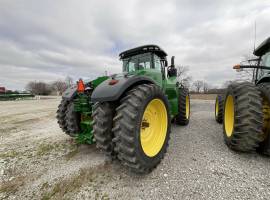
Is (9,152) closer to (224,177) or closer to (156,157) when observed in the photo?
(156,157)

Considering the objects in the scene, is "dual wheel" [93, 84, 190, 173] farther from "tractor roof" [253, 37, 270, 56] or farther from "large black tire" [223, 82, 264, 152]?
"tractor roof" [253, 37, 270, 56]

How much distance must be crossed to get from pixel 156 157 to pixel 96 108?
1266mm

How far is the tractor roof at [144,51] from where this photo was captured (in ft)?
13.6

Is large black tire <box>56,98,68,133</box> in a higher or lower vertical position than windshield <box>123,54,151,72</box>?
lower

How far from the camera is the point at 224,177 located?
2334 millimetres

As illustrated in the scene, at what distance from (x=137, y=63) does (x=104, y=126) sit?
2.56 metres

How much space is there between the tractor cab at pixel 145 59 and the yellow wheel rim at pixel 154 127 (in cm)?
136

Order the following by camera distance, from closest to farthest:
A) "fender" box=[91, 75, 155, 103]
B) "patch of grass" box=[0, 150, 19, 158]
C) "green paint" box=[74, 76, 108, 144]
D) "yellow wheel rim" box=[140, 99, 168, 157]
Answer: "fender" box=[91, 75, 155, 103], "yellow wheel rim" box=[140, 99, 168, 157], "green paint" box=[74, 76, 108, 144], "patch of grass" box=[0, 150, 19, 158]

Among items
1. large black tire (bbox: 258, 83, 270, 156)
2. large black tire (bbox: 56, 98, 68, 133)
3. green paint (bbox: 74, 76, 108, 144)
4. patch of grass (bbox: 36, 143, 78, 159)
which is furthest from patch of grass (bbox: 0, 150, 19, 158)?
large black tire (bbox: 258, 83, 270, 156)

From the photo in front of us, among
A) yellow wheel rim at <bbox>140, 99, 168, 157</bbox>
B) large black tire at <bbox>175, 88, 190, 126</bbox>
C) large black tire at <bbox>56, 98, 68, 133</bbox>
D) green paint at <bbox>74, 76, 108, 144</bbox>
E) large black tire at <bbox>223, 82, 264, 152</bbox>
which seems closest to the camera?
large black tire at <bbox>223, 82, 264, 152</bbox>

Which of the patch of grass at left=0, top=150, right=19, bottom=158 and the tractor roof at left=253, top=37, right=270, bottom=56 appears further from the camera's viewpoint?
the tractor roof at left=253, top=37, right=270, bottom=56

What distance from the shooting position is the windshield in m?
4.28

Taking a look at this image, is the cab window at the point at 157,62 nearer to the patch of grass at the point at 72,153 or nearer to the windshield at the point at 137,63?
the windshield at the point at 137,63

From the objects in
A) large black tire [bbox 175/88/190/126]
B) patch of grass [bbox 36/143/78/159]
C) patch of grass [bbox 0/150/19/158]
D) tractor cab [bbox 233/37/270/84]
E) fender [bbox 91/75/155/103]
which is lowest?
patch of grass [bbox 0/150/19/158]
